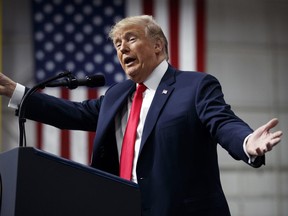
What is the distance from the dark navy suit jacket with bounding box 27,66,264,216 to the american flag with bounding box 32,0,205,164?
130 inches

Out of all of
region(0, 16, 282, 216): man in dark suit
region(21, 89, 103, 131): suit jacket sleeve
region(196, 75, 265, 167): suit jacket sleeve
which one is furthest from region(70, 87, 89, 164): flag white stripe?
region(196, 75, 265, 167): suit jacket sleeve

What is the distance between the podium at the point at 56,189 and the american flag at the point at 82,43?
3911 mm

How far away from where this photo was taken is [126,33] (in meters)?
2.29

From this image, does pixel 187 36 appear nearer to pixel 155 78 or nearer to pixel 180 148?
pixel 155 78

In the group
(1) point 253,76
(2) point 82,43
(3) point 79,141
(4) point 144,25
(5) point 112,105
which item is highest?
(4) point 144,25

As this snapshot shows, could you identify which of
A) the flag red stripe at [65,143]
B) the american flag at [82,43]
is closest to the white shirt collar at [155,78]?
the american flag at [82,43]

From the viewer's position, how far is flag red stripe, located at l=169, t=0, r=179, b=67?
18.6ft

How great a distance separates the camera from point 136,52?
7.49 feet

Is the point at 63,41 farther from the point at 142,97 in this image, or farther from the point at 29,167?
the point at 29,167

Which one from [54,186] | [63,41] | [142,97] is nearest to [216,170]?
[142,97]

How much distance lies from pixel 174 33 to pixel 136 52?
3.45 meters

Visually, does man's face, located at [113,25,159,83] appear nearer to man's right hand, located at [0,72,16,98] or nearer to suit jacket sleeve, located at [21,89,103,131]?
suit jacket sleeve, located at [21,89,103,131]

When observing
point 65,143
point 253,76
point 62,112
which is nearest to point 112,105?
point 62,112

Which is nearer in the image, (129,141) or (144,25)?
(129,141)
